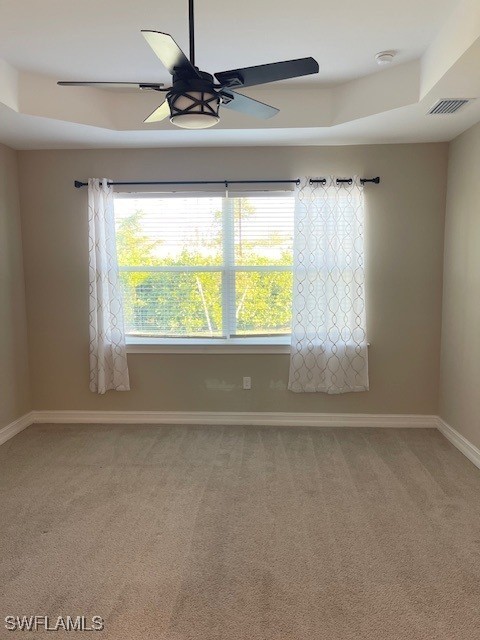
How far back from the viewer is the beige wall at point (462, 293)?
3191 mm

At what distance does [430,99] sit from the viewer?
2.70m

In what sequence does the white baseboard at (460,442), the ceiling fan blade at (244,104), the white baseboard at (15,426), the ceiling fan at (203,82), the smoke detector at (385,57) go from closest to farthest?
the ceiling fan at (203,82) → the ceiling fan blade at (244,104) → the smoke detector at (385,57) → the white baseboard at (460,442) → the white baseboard at (15,426)

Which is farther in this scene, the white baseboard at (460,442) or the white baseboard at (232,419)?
the white baseboard at (232,419)

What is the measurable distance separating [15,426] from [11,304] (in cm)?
110

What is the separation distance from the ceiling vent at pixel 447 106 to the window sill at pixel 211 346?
6.99 ft

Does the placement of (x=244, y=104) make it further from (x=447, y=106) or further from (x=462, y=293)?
(x=462, y=293)

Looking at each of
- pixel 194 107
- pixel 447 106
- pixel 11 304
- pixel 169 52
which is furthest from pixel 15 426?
pixel 447 106

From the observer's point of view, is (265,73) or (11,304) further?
(11,304)

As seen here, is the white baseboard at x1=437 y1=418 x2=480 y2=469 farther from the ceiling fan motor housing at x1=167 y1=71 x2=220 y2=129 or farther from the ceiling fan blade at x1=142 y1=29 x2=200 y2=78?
the ceiling fan blade at x1=142 y1=29 x2=200 y2=78

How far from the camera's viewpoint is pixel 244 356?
395 centimetres

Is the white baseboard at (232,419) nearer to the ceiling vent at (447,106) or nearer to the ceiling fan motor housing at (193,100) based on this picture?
the ceiling vent at (447,106)

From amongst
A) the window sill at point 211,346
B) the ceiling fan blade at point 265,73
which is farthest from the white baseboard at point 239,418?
the ceiling fan blade at point 265,73

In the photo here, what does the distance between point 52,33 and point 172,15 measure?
2.36 ft

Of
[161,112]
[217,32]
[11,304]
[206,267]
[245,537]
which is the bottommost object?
[245,537]
